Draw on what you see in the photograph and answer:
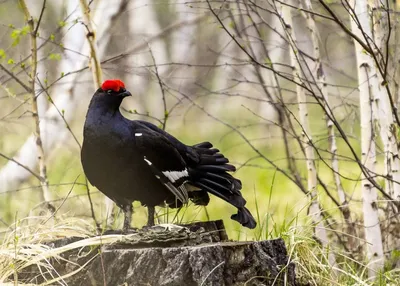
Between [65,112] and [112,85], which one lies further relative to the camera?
[65,112]

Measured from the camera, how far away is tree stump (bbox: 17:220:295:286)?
3.50 metres

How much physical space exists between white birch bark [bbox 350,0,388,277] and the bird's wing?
45.7 inches

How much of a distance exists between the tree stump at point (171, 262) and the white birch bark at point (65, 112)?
308 centimetres

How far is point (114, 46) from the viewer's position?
1039 centimetres

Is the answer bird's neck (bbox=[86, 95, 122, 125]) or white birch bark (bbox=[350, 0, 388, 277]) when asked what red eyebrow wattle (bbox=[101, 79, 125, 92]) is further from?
white birch bark (bbox=[350, 0, 388, 277])

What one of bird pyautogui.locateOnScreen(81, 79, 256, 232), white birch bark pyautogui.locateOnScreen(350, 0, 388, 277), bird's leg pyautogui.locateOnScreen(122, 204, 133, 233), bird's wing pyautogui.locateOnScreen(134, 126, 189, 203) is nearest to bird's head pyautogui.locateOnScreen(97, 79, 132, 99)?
bird pyautogui.locateOnScreen(81, 79, 256, 232)

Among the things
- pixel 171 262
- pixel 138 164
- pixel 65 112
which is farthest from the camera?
pixel 65 112

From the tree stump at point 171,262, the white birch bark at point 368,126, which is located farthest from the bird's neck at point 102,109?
the white birch bark at point 368,126

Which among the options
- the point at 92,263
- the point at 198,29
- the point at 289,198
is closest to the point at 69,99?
the point at 289,198

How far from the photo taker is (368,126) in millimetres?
4781

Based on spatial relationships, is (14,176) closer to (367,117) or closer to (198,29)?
(367,117)

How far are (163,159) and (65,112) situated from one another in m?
3.67

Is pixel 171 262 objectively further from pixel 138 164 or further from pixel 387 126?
pixel 387 126

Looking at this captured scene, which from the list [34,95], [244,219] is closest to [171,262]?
[244,219]
